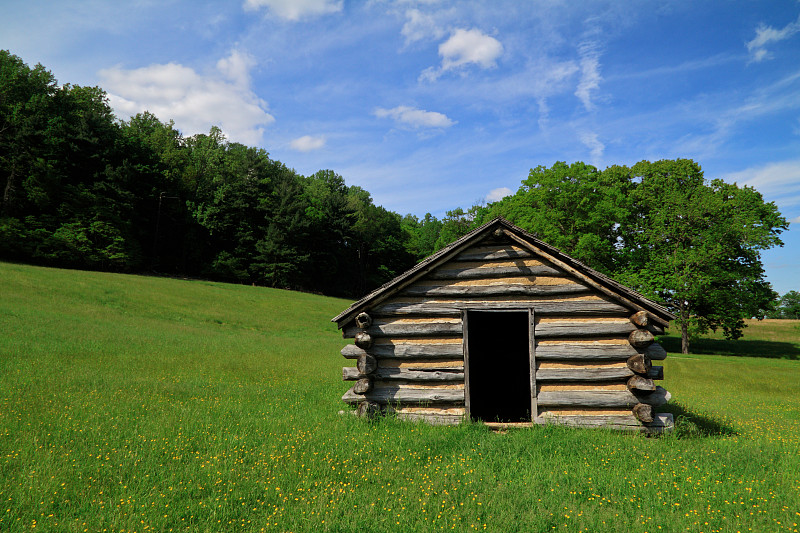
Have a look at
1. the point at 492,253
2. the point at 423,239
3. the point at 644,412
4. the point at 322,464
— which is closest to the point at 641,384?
the point at 644,412

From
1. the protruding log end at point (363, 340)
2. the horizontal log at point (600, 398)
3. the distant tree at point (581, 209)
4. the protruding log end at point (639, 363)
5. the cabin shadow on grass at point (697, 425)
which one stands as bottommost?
the cabin shadow on grass at point (697, 425)

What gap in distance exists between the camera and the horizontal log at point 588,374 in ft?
29.3

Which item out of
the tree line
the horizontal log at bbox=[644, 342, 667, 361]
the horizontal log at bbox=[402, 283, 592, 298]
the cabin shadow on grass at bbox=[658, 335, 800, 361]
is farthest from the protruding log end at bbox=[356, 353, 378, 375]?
the tree line

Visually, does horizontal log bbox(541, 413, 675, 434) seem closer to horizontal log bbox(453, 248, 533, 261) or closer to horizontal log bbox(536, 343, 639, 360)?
horizontal log bbox(536, 343, 639, 360)

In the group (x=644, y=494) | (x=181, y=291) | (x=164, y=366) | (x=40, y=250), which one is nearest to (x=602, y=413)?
(x=644, y=494)

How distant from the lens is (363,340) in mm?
9508

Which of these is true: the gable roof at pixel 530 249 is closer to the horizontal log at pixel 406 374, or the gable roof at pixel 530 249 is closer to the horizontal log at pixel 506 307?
the horizontal log at pixel 506 307

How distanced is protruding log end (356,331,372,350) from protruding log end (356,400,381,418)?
4.07 ft

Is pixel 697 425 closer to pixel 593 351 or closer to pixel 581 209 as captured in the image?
pixel 593 351

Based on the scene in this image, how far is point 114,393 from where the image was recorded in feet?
34.7

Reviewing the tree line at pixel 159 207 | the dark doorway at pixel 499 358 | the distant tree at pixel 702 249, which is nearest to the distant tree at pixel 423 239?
the tree line at pixel 159 207

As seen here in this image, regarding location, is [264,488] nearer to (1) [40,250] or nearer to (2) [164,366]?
(2) [164,366]

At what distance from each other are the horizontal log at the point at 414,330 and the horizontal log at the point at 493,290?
0.72m

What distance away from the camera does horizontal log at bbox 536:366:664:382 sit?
8938 mm
